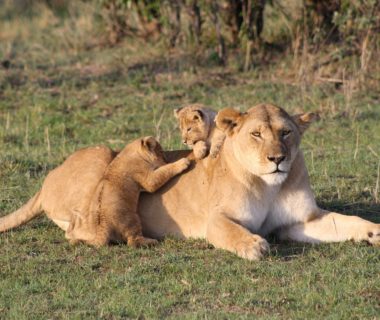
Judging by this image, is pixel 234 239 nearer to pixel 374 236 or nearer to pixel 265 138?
pixel 265 138

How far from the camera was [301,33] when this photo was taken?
11781mm

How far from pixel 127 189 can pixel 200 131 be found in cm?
72

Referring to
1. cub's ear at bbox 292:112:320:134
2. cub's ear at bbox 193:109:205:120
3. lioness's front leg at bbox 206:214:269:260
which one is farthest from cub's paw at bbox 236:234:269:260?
cub's ear at bbox 193:109:205:120

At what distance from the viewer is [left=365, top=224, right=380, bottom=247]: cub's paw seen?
5867 millimetres

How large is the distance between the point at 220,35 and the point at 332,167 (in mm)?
4230

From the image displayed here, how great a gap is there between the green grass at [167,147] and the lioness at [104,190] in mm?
115

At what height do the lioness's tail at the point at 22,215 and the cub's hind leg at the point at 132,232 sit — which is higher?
the cub's hind leg at the point at 132,232

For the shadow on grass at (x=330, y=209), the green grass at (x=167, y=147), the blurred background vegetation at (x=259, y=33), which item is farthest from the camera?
the blurred background vegetation at (x=259, y=33)

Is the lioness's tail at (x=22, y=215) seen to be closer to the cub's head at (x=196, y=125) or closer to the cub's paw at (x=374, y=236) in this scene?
the cub's head at (x=196, y=125)

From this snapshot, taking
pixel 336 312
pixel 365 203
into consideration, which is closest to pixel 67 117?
pixel 365 203

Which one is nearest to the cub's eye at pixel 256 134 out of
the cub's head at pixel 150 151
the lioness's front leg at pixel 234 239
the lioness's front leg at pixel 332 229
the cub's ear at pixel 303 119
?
the cub's ear at pixel 303 119

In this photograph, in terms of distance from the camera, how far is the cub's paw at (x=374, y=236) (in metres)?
5.87

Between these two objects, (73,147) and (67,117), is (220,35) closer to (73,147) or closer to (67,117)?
(67,117)

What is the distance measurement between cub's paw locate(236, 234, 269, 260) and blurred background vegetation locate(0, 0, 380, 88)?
522 cm
